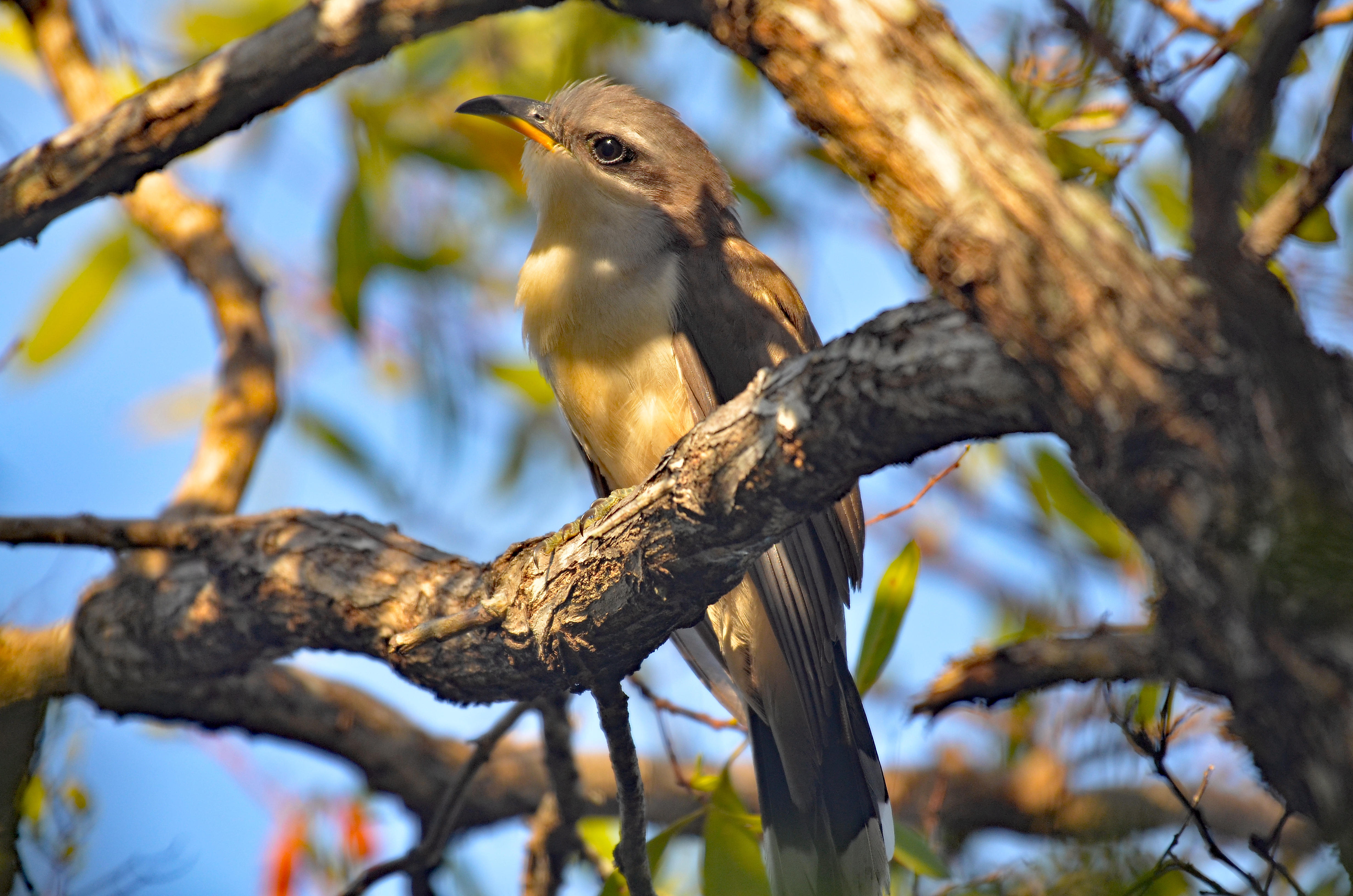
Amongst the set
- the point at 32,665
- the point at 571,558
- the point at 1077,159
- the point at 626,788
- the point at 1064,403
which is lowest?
the point at 626,788

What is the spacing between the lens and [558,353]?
3.37 metres

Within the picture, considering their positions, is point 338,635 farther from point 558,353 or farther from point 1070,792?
point 1070,792

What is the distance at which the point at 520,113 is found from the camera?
3.79 m

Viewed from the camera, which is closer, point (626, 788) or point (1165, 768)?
point (1165, 768)

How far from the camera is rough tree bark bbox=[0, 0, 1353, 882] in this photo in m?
1.20

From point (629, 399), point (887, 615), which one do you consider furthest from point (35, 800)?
point (887, 615)

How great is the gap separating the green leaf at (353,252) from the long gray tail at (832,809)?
2262 millimetres

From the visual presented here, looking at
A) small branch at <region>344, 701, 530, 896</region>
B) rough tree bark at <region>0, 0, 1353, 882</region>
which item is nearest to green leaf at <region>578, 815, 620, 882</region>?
small branch at <region>344, 701, 530, 896</region>

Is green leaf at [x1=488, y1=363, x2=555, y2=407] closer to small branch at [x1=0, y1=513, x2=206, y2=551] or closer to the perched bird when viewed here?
the perched bird

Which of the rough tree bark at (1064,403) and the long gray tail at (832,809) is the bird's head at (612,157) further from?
the long gray tail at (832,809)

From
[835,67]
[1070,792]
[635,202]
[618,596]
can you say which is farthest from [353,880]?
[835,67]

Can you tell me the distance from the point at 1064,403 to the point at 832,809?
2.05 meters

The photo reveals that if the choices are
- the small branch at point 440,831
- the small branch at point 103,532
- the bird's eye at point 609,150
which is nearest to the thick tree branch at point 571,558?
the small branch at point 103,532

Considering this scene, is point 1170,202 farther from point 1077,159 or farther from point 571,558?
point 571,558
